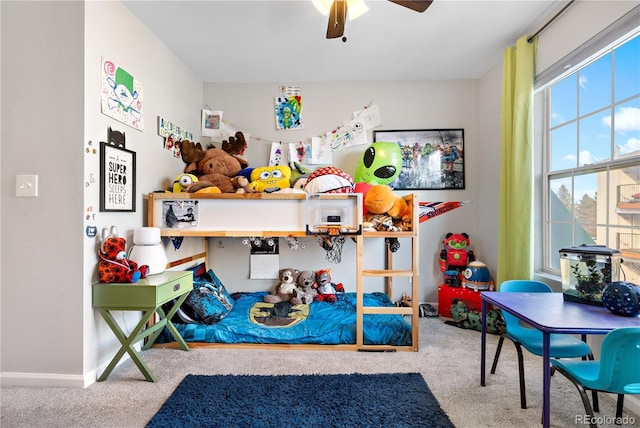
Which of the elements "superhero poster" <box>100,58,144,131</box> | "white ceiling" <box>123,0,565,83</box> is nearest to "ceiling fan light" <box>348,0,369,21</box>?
"white ceiling" <box>123,0,565,83</box>

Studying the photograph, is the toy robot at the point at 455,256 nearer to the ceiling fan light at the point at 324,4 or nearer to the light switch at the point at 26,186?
the ceiling fan light at the point at 324,4

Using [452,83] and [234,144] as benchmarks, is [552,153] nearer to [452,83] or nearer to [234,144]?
[452,83]

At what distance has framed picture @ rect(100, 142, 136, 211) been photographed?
6.07 ft

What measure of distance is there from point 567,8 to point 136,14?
9.89ft

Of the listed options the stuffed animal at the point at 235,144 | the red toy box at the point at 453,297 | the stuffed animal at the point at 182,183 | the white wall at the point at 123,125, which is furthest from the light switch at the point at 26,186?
the red toy box at the point at 453,297

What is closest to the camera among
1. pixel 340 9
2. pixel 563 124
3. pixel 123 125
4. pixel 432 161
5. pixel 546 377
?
pixel 546 377

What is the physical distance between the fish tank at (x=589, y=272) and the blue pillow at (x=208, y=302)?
233 cm

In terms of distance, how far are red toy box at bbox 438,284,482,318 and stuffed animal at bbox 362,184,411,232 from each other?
1037mm

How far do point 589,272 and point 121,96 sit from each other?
9.63ft

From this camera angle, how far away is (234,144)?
303 centimetres

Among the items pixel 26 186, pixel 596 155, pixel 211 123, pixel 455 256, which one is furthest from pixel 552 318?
pixel 211 123

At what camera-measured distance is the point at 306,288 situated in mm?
3010

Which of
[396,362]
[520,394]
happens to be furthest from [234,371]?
[520,394]

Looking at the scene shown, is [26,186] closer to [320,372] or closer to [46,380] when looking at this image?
[46,380]
